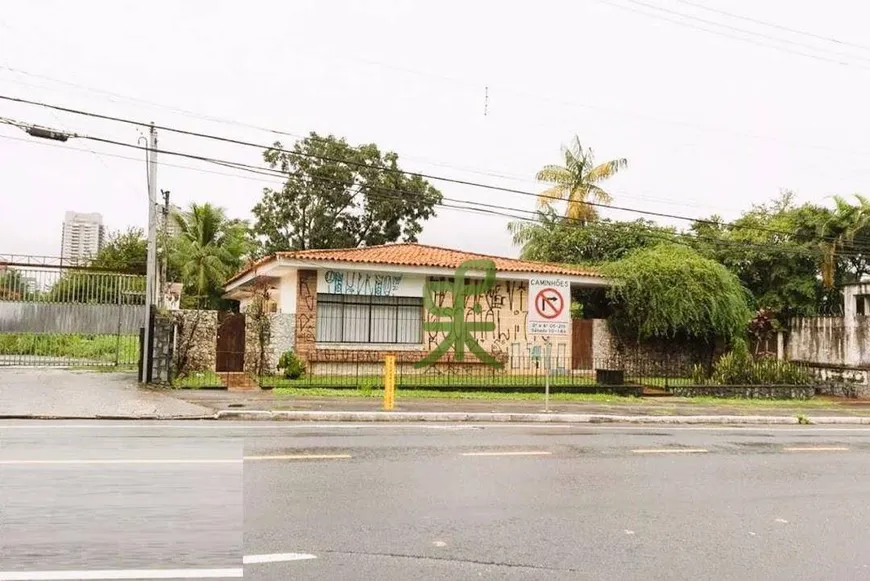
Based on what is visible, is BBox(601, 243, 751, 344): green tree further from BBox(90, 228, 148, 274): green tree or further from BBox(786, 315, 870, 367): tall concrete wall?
BBox(90, 228, 148, 274): green tree

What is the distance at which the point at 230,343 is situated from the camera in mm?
21312

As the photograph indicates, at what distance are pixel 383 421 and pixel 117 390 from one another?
6628mm

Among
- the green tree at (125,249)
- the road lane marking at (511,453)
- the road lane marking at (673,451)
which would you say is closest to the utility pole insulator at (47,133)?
the road lane marking at (511,453)

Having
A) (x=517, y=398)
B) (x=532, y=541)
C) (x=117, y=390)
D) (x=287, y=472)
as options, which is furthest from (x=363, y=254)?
(x=532, y=541)

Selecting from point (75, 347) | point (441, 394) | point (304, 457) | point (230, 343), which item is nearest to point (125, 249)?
point (75, 347)

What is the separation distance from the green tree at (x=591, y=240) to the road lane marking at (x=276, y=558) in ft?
87.1

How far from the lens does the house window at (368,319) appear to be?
2155 centimetres

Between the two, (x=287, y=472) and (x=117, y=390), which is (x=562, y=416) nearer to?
(x=287, y=472)

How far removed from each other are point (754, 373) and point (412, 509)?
59.9 feet

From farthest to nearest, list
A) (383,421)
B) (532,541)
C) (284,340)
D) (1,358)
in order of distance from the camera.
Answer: (1,358)
(284,340)
(383,421)
(532,541)

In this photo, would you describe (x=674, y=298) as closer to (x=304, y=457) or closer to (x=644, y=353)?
(x=644, y=353)

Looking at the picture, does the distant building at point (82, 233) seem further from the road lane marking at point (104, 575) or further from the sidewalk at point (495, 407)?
the road lane marking at point (104, 575)

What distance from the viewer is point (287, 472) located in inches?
311

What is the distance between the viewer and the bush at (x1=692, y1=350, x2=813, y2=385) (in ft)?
71.8
